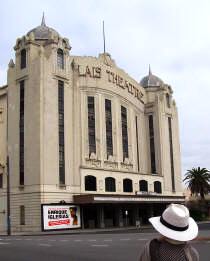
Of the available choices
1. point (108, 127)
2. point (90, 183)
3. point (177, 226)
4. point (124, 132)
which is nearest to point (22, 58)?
point (108, 127)

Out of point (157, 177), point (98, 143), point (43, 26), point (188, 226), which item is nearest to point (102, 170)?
point (98, 143)

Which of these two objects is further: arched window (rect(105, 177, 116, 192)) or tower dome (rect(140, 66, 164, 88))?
tower dome (rect(140, 66, 164, 88))

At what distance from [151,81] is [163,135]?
1175 centimetres

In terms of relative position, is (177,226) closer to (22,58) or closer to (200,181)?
(22,58)

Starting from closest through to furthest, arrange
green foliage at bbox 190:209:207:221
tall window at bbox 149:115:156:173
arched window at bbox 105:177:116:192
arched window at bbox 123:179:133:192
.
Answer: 1. arched window at bbox 105:177:116:192
2. arched window at bbox 123:179:133:192
3. green foliage at bbox 190:209:207:221
4. tall window at bbox 149:115:156:173

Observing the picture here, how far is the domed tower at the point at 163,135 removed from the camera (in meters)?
77.1

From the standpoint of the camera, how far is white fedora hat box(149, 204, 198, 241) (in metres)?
4.38

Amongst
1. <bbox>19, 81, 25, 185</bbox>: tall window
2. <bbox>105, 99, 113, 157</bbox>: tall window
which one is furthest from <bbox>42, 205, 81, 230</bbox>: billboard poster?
<bbox>105, 99, 113, 157</bbox>: tall window

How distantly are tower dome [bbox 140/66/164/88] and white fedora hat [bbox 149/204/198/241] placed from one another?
7943 cm

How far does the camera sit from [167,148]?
78.2 metres

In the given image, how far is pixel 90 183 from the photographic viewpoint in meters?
62.1

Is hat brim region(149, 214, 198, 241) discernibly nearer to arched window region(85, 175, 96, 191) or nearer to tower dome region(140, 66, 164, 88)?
arched window region(85, 175, 96, 191)

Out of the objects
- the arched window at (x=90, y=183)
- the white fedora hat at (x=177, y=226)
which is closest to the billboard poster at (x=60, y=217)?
the arched window at (x=90, y=183)

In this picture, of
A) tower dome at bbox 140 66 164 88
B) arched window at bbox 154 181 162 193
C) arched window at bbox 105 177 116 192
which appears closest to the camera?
arched window at bbox 105 177 116 192
